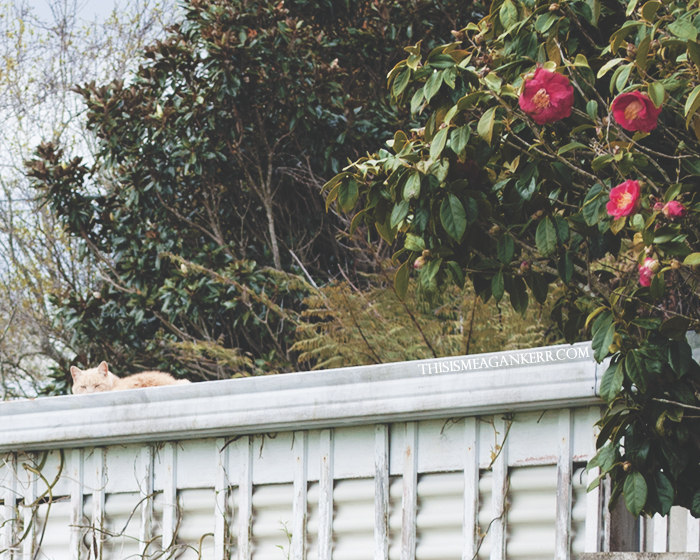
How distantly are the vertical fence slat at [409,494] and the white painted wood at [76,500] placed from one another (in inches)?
43.6

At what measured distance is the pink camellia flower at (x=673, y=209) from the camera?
1674 mm

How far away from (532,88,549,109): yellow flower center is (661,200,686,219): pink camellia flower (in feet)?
1.14

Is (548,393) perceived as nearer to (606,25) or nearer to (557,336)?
(606,25)

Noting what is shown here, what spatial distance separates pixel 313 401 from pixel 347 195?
580mm

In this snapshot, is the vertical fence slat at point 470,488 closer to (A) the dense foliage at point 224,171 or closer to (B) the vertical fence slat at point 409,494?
(B) the vertical fence slat at point 409,494

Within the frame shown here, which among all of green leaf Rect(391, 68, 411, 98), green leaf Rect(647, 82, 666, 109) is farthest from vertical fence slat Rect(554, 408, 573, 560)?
green leaf Rect(391, 68, 411, 98)

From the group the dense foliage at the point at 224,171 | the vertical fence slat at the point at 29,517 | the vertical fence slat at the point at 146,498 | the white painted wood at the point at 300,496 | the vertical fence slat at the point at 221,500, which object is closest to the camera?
the white painted wood at the point at 300,496

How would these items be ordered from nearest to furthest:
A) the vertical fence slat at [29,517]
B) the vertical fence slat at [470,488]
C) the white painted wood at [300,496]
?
the vertical fence slat at [470,488]
the white painted wood at [300,496]
the vertical fence slat at [29,517]

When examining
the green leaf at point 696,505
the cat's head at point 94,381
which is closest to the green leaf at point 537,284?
the green leaf at point 696,505

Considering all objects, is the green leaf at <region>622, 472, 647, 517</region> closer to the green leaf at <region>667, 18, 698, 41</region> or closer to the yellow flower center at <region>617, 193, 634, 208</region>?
the yellow flower center at <region>617, 193, 634, 208</region>

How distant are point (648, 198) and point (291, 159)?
5.87 metres

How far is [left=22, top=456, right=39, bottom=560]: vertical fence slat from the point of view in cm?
267

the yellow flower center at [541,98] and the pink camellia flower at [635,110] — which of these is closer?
the pink camellia flower at [635,110]

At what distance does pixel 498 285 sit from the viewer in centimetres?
200
